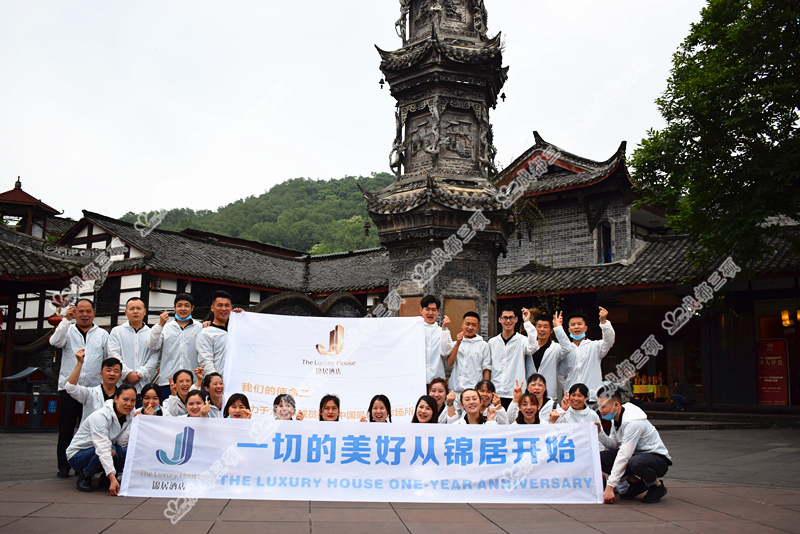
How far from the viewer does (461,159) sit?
1149cm

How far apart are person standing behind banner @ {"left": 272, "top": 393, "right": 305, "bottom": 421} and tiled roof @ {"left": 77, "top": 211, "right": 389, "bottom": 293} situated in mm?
15783

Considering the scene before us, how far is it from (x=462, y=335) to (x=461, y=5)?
7.59 metres

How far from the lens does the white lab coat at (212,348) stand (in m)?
6.70

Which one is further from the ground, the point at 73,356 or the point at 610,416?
the point at 73,356

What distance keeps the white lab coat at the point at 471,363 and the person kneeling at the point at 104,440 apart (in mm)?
3470

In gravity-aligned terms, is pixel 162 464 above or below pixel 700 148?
below

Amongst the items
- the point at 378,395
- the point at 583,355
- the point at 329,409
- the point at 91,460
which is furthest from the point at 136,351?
the point at 583,355

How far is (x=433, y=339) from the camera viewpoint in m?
7.37

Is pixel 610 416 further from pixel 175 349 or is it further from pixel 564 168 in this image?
pixel 564 168

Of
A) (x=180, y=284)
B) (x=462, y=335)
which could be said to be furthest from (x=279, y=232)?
(x=462, y=335)

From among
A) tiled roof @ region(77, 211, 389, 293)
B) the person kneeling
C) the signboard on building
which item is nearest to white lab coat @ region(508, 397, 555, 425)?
the person kneeling

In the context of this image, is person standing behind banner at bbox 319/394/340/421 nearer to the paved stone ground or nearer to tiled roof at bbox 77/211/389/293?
the paved stone ground

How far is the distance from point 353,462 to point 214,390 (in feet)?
5.68

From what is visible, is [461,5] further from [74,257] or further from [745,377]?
[745,377]
